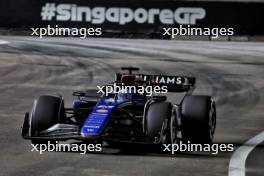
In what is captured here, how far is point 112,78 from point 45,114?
36.3 feet

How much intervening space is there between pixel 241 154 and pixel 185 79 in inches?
71.7

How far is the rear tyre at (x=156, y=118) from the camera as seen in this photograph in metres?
10.9

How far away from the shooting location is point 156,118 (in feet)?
35.9

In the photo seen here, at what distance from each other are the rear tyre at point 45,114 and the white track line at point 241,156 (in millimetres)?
2391

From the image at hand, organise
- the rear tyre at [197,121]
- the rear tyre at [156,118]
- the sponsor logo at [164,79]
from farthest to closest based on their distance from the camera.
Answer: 1. the sponsor logo at [164,79]
2. the rear tyre at [197,121]
3. the rear tyre at [156,118]

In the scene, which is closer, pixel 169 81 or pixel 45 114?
pixel 45 114

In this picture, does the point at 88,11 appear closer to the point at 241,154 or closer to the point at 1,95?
the point at 1,95

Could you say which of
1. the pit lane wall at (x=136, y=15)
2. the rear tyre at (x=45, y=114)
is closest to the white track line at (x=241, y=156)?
the rear tyre at (x=45, y=114)

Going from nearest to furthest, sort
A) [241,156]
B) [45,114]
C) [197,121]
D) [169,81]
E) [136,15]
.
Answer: [241,156]
[45,114]
[197,121]
[169,81]
[136,15]

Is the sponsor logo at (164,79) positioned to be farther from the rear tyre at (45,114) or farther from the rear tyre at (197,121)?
the rear tyre at (45,114)

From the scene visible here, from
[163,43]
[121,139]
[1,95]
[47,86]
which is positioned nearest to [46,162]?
[121,139]

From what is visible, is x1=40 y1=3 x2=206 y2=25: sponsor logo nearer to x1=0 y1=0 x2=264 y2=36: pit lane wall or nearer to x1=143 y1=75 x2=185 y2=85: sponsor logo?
x1=0 y1=0 x2=264 y2=36: pit lane wall

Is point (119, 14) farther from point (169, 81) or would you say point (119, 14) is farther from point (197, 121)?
point (197, 121)

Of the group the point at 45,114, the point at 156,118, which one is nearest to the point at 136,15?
Answer: the point at 45,114
